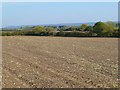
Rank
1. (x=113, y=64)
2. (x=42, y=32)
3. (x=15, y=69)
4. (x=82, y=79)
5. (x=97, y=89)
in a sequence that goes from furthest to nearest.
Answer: (x=42, y=32)
(x=113, y=64)
(x=15, y=69)
(x=82, y=79)
(x=97, y=89)

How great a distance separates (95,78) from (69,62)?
14.4ft

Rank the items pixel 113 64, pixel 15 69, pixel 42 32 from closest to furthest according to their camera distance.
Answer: pixel 15 69, pixel 113 64, pixel 42 32

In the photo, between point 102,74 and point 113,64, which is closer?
point 102,74

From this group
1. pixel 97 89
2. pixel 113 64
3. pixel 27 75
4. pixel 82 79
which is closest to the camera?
pixel 97 89

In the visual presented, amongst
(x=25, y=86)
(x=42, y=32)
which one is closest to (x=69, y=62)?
(x=25, y=86)

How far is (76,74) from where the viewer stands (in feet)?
38.4

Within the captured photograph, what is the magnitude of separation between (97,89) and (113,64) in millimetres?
5527

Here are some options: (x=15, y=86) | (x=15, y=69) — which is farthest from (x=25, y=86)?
(x=15, y=69)

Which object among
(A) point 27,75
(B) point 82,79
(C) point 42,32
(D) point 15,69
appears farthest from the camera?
(C) point 42,32

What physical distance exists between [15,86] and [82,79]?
2.40 meters

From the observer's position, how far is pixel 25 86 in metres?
9.66

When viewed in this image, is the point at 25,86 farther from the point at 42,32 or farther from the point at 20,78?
the point at 42,32

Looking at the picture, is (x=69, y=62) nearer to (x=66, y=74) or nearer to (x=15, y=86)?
(x=66, y=74)

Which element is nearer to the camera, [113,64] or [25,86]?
[25,86]
